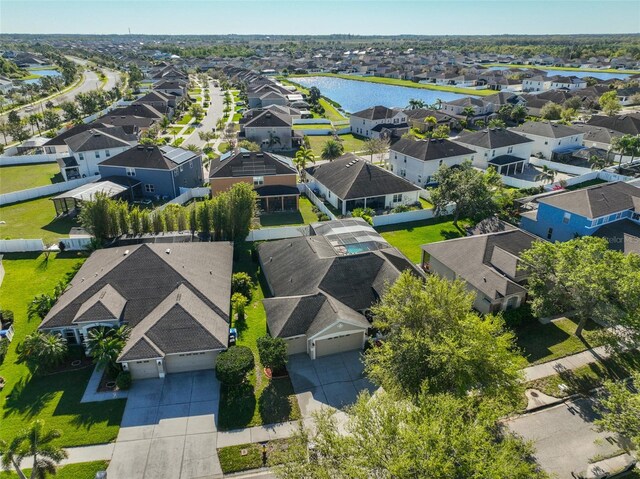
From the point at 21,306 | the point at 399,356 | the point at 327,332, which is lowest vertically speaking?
the point at 21,306

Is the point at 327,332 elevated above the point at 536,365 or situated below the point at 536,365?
above

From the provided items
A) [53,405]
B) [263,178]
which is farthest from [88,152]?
[53,405]

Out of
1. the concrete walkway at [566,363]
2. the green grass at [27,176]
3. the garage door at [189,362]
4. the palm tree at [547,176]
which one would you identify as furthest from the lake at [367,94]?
the garage door at [189,362]

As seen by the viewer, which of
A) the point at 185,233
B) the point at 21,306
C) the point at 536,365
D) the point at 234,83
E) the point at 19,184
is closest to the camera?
the point at 536,365

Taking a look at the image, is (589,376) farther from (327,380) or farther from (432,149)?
(432,149)

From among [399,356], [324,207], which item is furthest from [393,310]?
[324,207]

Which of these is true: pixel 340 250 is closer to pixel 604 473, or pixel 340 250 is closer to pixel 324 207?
pixel 324 207

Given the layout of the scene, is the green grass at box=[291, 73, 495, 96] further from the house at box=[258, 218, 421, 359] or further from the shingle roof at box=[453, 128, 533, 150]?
the house at box=[258, 218, 421, 359]
